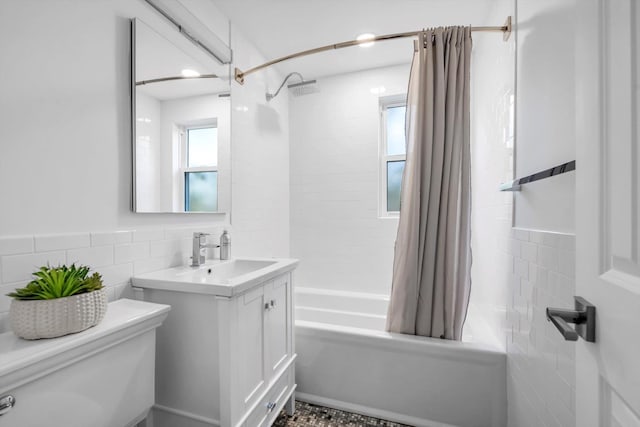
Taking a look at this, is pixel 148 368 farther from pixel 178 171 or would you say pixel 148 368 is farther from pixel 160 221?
pixel 178 171

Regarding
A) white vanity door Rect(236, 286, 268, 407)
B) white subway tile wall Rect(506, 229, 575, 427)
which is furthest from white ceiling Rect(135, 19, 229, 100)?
white subway tile wall Rect(506, 229, 575, 427)

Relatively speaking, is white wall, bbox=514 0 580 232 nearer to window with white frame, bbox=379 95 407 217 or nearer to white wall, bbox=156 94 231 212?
window with white frame, bbox=379 95 407 217

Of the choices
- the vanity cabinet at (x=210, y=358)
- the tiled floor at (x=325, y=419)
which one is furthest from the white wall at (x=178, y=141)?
the tiled floor at (x=325, y=419)

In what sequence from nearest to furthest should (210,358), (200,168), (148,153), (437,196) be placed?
(210,358)
(148,153)
(437,196)
(200,168)

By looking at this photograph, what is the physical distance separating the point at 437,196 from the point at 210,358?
1367 mm

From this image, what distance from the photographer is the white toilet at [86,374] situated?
2.21 feet

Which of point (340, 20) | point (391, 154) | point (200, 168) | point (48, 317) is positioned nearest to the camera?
point (48, 317)

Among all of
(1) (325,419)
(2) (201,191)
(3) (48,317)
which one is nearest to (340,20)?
(2) (201,191)

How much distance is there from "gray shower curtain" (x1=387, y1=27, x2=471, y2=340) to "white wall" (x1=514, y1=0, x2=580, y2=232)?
0.92 ft

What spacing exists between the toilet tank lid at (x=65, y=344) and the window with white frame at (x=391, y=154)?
7.03ft

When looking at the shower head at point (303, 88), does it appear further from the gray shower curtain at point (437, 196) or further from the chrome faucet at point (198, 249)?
the chrome faucet at point (198, 249)

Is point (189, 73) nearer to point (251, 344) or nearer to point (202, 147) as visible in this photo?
point (202, 147)

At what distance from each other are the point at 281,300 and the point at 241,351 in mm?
378

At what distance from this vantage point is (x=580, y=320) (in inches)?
20.8
